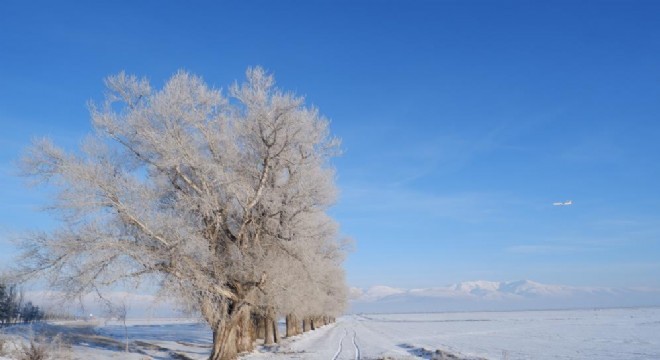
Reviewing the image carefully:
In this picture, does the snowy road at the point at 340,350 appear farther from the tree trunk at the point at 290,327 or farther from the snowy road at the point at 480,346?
the tree trunk at the point at 290,327

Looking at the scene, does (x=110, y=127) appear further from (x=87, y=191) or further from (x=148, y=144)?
(x=87, y=191)

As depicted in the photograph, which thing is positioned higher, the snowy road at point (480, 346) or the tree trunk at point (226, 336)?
the tree trunk at point (226, 336)

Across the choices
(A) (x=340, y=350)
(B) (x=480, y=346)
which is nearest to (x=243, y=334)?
(A) (x=340, y=350)

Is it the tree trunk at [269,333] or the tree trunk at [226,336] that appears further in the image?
the tree trunk at [269,333]

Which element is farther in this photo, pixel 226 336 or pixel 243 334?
pixel 243 334

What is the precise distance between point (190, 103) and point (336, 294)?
42.0 metres

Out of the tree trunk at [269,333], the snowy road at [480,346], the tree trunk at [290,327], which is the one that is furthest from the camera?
the tree trunk at [290,327]

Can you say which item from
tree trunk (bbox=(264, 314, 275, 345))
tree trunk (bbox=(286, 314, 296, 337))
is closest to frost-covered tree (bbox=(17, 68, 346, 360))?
tree trunk (bbox=(264, 314, 275, 345))

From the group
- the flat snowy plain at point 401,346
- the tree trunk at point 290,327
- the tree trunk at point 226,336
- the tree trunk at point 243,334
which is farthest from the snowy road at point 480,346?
the tree trunk at point 226,336

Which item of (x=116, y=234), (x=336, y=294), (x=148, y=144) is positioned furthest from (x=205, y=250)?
(x=336, y=294)

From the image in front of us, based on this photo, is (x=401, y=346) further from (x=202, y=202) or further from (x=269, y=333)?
(x=202, y=202)

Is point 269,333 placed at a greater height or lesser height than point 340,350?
greater

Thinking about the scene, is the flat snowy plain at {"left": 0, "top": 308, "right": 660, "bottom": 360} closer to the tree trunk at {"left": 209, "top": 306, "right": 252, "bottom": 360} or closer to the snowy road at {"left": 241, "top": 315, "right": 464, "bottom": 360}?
the snowy road at {"left": 241, "top": 315, "right": 464, "bottom": 360}

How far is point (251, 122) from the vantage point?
21.2 meters
